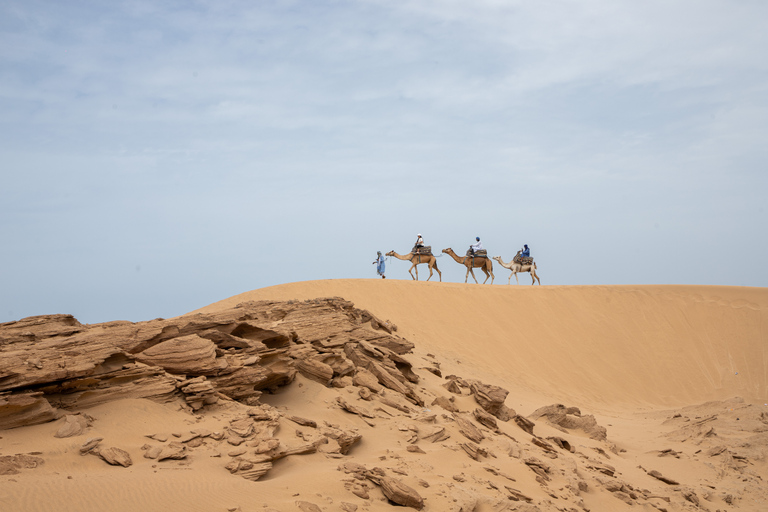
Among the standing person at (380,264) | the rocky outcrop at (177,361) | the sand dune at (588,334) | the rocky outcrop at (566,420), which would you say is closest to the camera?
the rocky outcrop at (177,361)

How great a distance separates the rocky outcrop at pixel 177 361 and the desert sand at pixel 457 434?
16cm

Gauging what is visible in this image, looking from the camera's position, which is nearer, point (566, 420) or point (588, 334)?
point (566, 420)

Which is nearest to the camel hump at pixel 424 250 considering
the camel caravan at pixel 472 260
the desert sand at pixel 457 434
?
the camel caravan at pixel 472 260

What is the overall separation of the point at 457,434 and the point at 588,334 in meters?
15.2

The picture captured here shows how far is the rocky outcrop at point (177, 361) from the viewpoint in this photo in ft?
22.3

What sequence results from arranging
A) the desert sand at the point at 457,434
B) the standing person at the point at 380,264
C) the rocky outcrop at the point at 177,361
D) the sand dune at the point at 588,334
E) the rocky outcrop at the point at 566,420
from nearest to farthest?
the desert sand at the point at 457,434 < the rocky outcrop at the point at 177,361 < the rocky outcrop at the point at 566,420 < the sand dune at the point at 588,334 < the standing person at the point at 380,264

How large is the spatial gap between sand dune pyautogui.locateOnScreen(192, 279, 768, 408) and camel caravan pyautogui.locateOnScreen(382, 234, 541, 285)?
16.3 ft

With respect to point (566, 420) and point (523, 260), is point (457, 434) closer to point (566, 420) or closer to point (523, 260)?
point (566, 420)

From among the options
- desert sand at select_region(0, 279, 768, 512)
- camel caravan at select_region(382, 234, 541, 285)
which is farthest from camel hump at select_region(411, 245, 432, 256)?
desert sand at select_region(0, 279, 768, 512)

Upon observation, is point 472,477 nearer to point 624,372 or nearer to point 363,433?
point 363,433

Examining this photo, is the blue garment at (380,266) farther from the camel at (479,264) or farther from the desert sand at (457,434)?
the desert sand at (457,434)

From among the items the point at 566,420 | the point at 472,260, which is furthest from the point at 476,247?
the point at 566,420

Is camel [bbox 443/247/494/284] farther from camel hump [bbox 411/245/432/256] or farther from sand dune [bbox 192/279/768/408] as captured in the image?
sand dune [bbox 192/279/768/408]

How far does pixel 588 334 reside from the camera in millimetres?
22516
